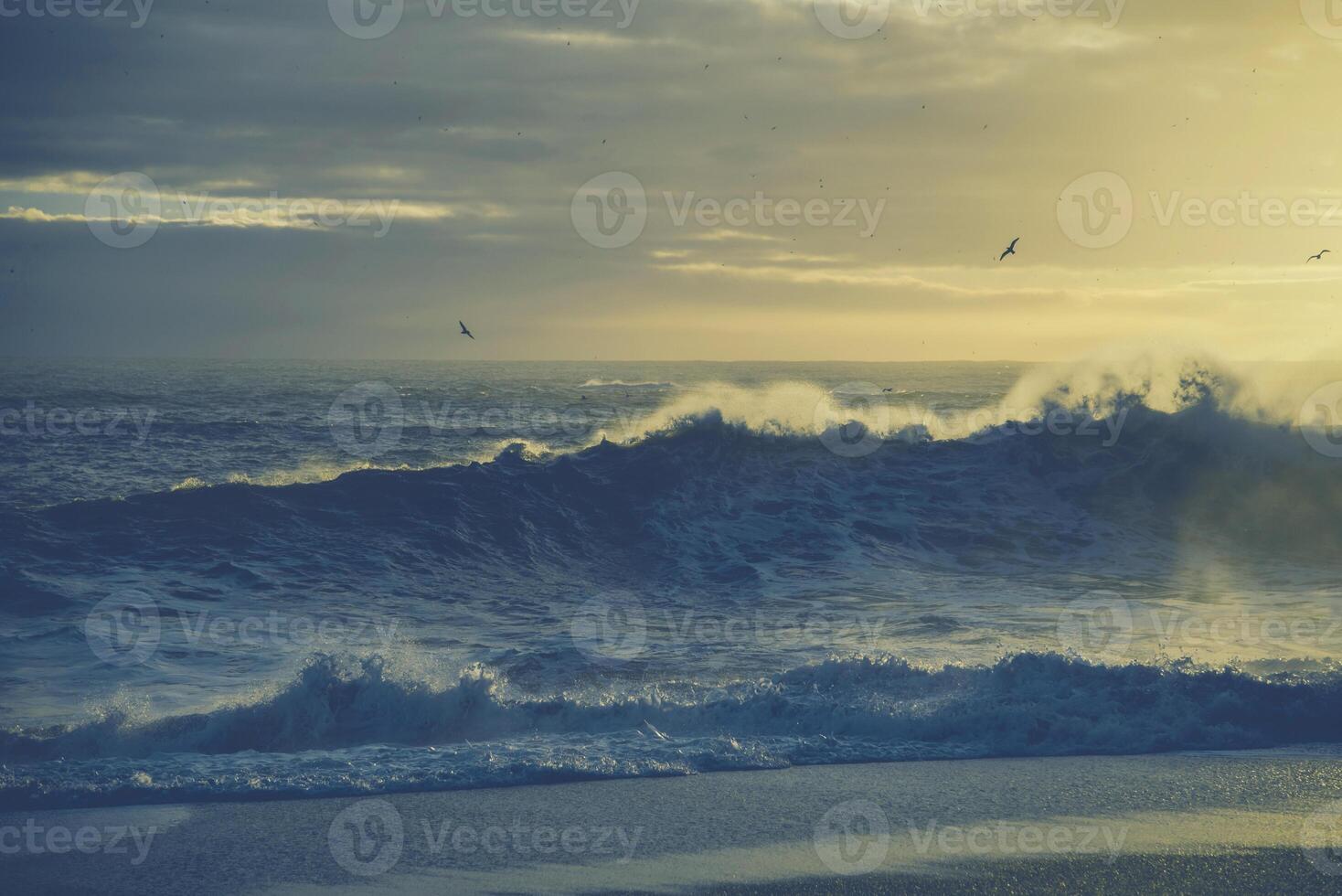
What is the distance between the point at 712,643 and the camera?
Result: 40.8 feet

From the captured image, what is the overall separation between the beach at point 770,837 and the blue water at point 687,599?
54cm

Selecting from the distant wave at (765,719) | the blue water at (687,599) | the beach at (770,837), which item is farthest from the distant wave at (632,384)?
the beach at (770,837)

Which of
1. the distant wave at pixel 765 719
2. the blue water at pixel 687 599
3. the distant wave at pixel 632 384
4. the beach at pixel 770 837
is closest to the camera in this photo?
the beach at pixel 770 837

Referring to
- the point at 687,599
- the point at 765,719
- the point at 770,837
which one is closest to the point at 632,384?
the point at 687,599

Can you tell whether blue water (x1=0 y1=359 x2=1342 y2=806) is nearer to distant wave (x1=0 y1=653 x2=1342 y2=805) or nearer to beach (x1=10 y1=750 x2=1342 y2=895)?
distant wave (x1=0 y1=653 x2=1342 y2=805)

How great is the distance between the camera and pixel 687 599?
15438mm

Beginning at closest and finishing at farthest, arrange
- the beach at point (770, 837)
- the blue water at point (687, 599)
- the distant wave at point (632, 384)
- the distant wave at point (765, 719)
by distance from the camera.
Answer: the beach at point (770, 837), the distant wave at point (765, 719), the blue water at point (687, 599), the distant wave at point (632, 384)

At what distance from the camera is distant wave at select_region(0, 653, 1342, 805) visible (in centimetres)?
898

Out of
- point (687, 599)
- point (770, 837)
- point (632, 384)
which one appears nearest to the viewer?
point (770, 837)

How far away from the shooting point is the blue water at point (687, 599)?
9312 millimetres

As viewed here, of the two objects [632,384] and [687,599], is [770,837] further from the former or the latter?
[632,384]

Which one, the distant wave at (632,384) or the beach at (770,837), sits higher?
the distant wave at (632,384)

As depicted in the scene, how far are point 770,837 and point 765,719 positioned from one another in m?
2.60

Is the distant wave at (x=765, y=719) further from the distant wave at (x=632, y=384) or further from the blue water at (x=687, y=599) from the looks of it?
the distant wave at (x=632, y=384)
